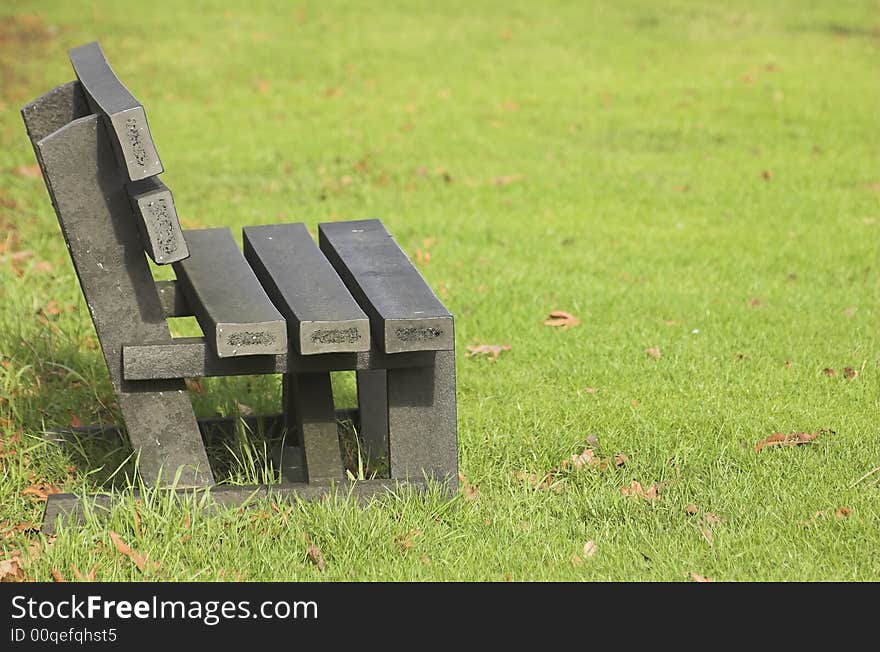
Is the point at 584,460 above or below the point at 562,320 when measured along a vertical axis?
above

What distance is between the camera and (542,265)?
680 cm

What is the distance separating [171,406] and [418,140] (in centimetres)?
682

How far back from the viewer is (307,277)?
3629mm

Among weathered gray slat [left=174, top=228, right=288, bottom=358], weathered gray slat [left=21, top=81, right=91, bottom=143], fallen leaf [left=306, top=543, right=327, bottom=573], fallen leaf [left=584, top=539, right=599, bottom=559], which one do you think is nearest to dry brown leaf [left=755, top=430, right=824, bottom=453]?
fallen leaf [left=584, top=539, right=599, bottom=559]

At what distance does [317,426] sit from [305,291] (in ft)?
1.48

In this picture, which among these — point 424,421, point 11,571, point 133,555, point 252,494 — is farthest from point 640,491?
point 11,571

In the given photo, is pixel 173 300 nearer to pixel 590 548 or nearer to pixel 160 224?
pixel 160 224

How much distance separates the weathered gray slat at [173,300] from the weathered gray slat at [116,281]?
448 millimetres

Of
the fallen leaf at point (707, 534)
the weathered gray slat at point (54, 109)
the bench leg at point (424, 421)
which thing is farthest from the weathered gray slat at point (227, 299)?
the fallen leaf at point (707, 534)

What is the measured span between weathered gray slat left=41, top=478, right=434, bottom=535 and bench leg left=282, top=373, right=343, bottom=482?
5cm

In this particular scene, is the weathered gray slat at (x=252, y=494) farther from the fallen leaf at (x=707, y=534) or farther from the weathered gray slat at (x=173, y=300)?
the fallen leaf at (x=707, y=534)

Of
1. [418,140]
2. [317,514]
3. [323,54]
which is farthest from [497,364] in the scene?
[323,54]

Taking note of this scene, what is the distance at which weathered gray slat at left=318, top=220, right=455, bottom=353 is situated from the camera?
11.0 ft

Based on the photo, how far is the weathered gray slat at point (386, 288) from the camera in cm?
334
